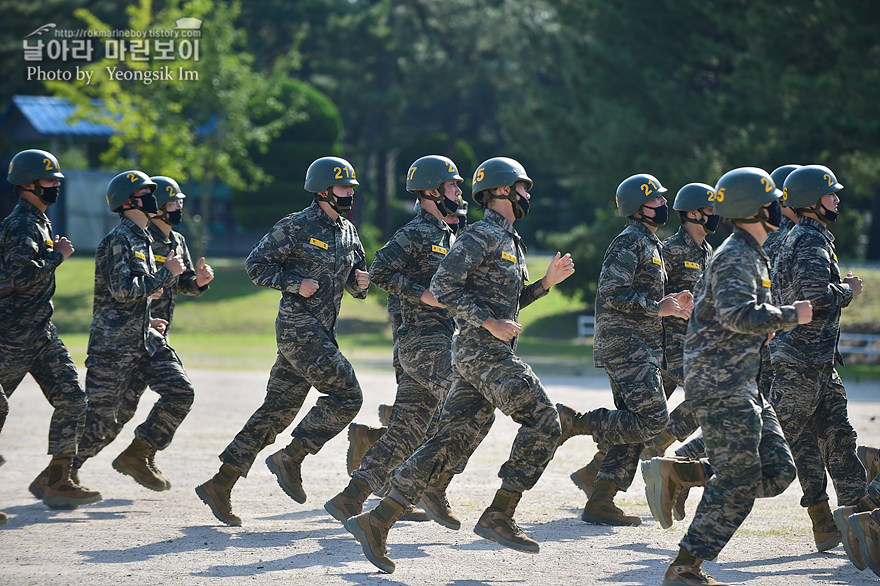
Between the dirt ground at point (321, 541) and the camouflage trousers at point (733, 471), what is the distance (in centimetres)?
57

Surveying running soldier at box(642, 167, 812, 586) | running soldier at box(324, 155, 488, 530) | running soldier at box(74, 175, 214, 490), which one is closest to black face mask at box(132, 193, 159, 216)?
running soldier at box(74, 175, 214, 490)

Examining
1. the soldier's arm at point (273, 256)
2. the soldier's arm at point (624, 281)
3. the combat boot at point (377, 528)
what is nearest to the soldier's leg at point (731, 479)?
the combat boot at point (377, 528)

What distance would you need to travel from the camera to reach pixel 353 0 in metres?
51.8

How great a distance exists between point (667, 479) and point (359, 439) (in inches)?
119

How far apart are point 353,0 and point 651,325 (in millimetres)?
45906

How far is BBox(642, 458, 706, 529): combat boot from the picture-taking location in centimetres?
660

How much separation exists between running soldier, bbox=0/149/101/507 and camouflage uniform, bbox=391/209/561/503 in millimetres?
3093

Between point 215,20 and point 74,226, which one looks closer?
point 215,20

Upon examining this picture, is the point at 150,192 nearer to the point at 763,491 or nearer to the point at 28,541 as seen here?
the point at 28,541

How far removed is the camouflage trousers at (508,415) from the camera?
6.72m

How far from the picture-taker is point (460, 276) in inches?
Answer: 267

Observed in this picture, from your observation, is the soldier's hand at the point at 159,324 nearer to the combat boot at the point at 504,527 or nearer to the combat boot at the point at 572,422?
the combat boot at the point at 572,422

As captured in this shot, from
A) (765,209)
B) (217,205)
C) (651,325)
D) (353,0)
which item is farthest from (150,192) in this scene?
(353,0)

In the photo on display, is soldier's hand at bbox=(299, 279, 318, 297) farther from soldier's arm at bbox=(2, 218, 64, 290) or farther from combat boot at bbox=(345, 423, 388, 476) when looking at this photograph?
soldier's arm at bbox=(2, 218, 64, 290)
